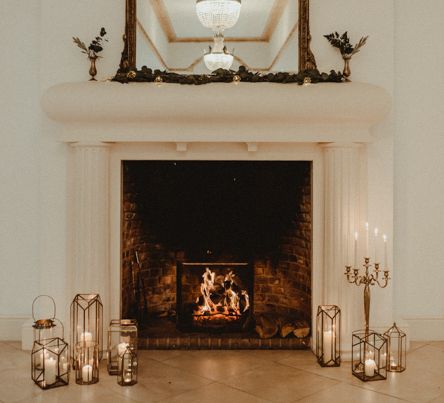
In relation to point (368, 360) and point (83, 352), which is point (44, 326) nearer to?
point (83, 352)

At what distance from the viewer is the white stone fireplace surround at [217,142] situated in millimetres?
3648

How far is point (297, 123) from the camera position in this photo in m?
3.77

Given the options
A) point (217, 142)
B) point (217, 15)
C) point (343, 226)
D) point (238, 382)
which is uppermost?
point (217, 15)

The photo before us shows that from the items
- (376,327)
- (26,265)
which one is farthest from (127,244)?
(376,327)

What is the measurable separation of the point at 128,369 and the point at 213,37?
2.35m

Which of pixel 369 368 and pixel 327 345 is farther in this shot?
pixel 327 345

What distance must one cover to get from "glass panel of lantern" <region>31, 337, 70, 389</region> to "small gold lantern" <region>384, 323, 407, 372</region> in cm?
206

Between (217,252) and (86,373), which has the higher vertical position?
(217,252)

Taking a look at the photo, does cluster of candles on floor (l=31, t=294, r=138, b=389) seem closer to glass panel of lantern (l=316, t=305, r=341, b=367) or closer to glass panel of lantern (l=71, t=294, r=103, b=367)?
glass panel of lantern (l=71, t=294, r=103, b=367)

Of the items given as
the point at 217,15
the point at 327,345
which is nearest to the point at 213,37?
the point at 217,15

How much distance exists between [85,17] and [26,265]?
193cm

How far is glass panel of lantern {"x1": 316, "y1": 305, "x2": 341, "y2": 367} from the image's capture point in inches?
146

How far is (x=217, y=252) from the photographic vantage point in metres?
4.56

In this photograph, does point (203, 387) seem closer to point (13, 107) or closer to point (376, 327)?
point (376, 327)
